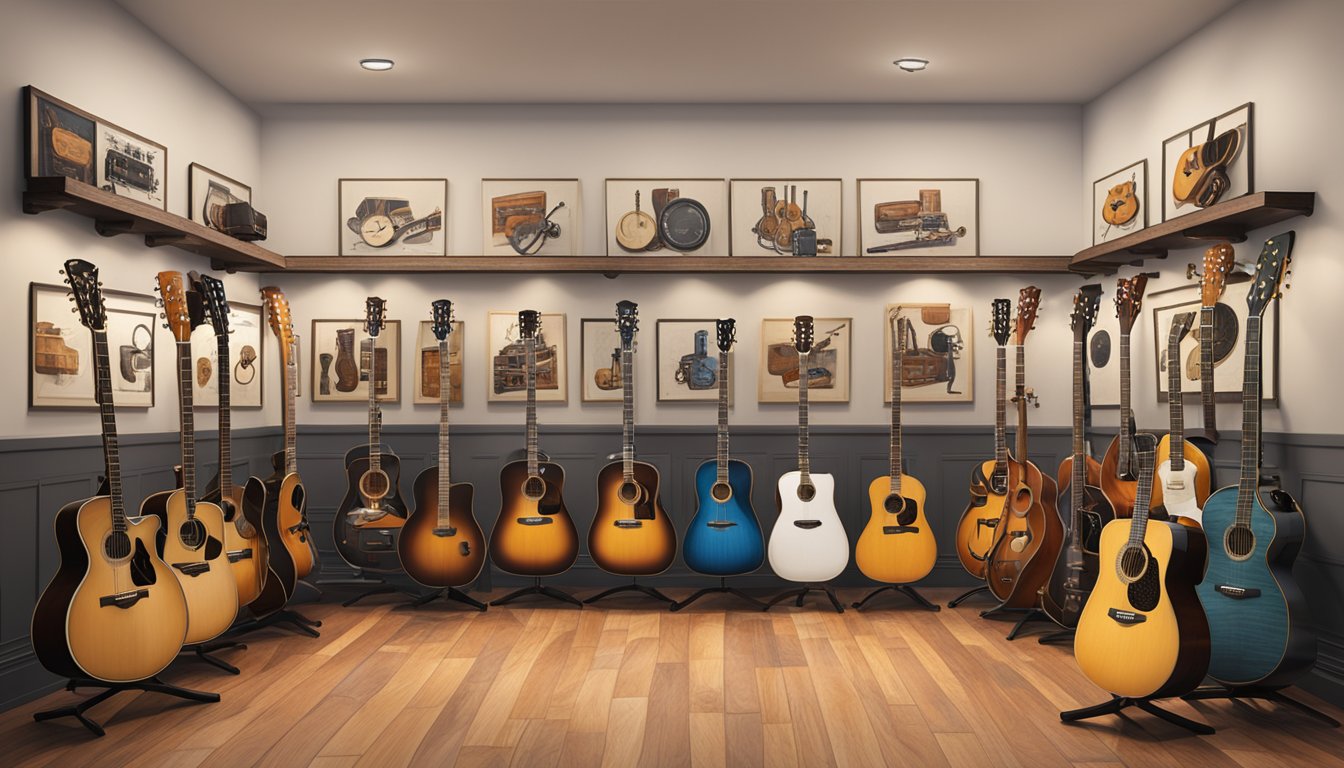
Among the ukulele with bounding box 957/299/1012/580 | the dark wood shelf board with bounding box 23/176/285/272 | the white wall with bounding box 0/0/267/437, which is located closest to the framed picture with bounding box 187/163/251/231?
the white wall with bounding box 0/0/267/437

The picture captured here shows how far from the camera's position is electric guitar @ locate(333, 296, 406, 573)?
5445mm

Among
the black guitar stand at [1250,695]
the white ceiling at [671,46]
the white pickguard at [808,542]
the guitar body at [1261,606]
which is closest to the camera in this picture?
the guitar body at [1261,606]

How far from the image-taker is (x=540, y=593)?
5652 mm

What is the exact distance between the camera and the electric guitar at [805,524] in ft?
17.6

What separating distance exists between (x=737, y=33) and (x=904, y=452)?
113 inches

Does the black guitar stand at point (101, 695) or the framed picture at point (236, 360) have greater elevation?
the framed picture at point (236, 360)

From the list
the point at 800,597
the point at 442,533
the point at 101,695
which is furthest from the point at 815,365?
the point at 101,695

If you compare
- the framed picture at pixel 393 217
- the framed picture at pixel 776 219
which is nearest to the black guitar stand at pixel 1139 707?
the framed picture at pixel 776 219

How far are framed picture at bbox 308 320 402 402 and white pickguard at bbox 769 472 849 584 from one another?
267cm

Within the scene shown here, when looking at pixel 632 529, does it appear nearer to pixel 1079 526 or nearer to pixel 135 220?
pixel 1079 526

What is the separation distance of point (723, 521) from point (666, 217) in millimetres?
2049

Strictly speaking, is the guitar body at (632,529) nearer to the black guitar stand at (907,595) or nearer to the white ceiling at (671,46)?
the black guitar stand at (907,595)

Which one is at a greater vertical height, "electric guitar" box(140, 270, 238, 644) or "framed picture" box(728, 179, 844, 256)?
"framed picture" box(728, 179, 844, 256)

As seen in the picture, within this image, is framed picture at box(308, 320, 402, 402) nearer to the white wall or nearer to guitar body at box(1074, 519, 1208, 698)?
the white wall
